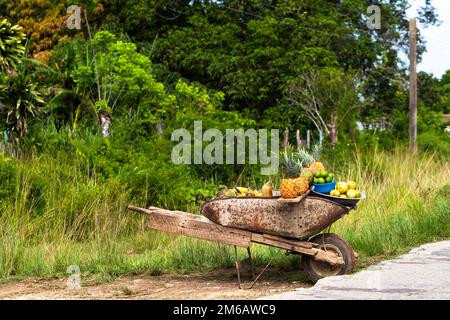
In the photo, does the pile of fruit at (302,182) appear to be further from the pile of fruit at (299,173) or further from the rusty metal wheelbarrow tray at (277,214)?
the rusty metal wheelbarrow tray at (277,214)

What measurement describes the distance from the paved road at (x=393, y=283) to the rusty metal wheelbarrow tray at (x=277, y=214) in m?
0.59

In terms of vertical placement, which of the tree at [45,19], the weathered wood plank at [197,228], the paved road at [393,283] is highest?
the tree at [45,19]

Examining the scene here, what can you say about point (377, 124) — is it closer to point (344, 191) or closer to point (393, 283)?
point (344, 191)

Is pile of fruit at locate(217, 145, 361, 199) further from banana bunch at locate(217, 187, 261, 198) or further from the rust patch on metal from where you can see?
the rust patch on metal

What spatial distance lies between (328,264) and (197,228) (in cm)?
133

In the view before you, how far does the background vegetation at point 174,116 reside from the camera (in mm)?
10828

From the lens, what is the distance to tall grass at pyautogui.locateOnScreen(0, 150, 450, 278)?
9461 mm

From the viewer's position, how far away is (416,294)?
6781mm

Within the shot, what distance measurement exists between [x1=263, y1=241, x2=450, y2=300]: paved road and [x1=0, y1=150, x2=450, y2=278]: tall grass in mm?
1139

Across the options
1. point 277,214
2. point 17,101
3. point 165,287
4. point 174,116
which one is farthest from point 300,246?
point 174,116

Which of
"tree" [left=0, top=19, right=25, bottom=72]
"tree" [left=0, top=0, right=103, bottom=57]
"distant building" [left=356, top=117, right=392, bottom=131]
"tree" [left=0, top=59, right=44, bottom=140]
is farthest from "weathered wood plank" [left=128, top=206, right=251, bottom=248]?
"distant building" [left=356, top=117, right=392, bottom=131]

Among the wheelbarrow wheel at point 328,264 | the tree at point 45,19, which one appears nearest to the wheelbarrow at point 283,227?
the wheelbarrow wheel at point 328,264

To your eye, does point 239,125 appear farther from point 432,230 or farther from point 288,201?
point 288,201

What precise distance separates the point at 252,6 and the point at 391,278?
65.8ft
